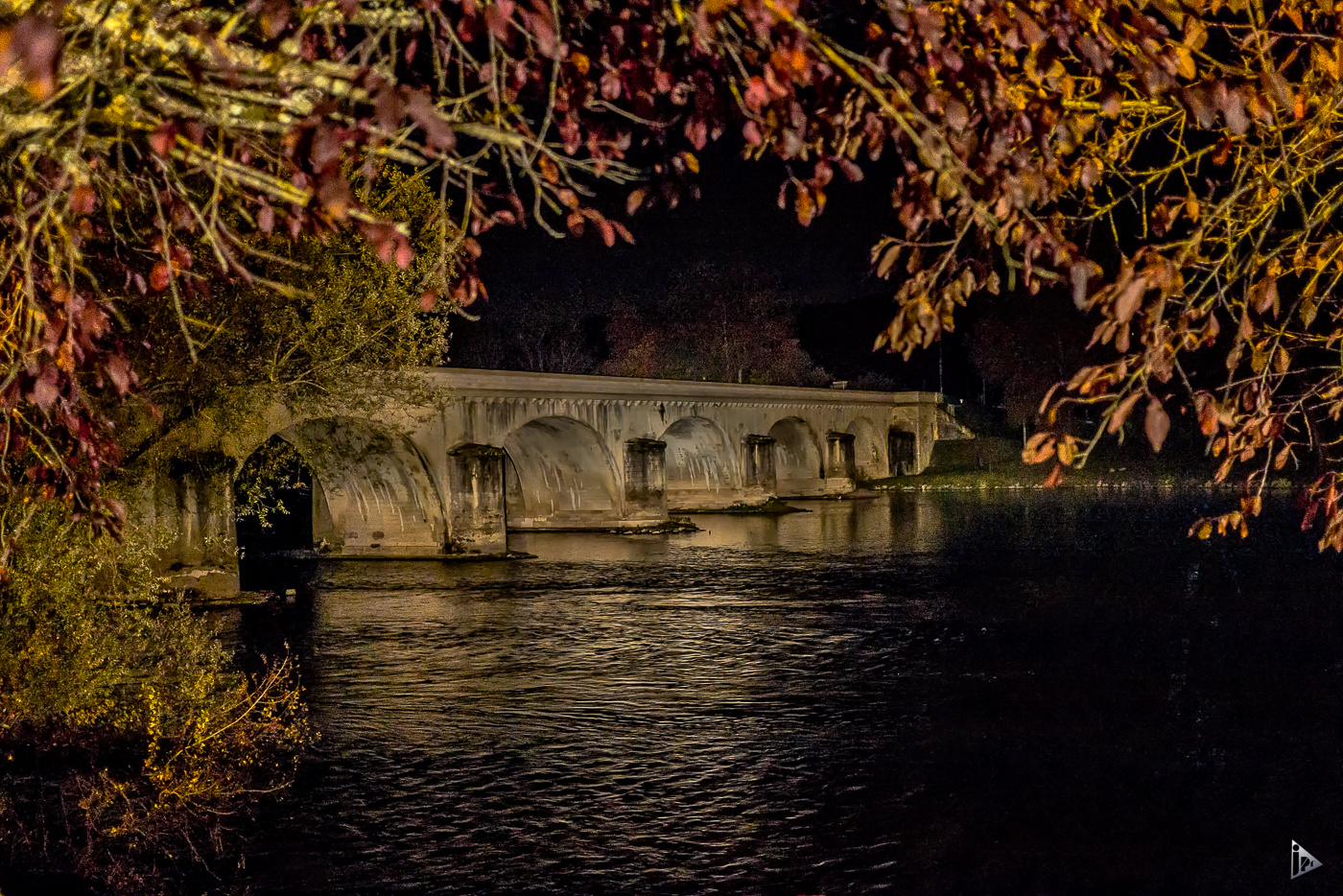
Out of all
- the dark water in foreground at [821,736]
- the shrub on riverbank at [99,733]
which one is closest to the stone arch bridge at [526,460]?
the dark water in foreground at [821,736]

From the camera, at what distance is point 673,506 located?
5697cm

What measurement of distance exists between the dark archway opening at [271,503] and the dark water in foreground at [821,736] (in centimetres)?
217

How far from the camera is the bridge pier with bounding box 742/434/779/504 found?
184ft

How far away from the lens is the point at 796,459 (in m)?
67.1

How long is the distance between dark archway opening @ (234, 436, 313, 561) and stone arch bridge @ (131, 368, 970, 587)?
67 centimetres

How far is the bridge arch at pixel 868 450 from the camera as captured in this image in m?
71.1

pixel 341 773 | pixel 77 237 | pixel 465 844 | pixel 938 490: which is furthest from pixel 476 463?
pixel 938 490

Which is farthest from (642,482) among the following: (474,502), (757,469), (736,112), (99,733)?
(736,112)

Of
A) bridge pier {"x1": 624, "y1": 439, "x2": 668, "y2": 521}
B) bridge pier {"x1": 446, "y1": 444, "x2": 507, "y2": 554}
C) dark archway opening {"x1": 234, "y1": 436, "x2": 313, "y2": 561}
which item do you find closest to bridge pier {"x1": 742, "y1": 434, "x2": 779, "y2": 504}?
bridge pier {"x1": 624, "y1": 439, "x2": 668, "y2": 521}

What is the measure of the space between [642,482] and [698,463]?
40.6 ft

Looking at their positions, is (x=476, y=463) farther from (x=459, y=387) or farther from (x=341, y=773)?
(x=341, y=773)

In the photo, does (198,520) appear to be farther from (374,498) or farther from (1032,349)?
(1032,349)

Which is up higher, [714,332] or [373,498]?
[714,332]

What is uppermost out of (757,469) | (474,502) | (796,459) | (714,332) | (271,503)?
(714,332)
